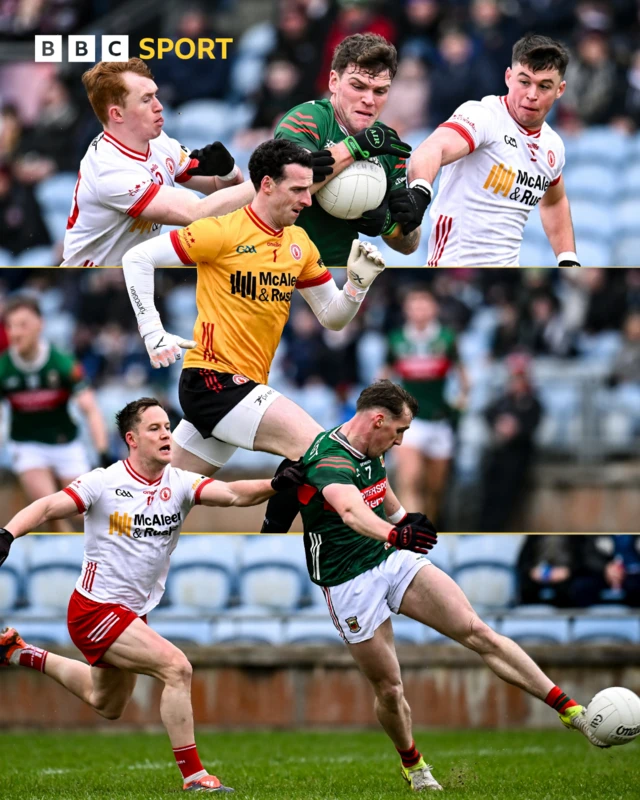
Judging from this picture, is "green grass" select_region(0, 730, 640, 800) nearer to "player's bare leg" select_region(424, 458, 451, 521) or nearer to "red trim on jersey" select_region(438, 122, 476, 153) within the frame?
"player's bare leg" select_region(424, 458, 451, 521)

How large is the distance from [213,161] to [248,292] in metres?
1.37

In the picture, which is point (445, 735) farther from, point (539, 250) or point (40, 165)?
point (40, 165)

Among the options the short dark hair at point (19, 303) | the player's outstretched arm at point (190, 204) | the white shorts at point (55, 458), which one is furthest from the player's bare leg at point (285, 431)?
the short dark hair at point (19, 303)

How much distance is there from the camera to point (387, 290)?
346 inches

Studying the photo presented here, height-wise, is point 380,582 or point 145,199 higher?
point 145,199

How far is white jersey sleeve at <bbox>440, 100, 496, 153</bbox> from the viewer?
7.56m

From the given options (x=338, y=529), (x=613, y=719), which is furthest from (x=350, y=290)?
(x=613, y=719)

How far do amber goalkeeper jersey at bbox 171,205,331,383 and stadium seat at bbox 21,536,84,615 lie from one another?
213 inches

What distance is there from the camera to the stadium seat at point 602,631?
11367mm

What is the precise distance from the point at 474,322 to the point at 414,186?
1758 mm

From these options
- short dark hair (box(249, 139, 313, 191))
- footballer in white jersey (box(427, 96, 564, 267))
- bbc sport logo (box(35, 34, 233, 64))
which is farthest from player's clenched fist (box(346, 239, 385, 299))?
bbc sport logo (box(35, 34, 233, 64))

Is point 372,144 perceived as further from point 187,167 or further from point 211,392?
point 211,392

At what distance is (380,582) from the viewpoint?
21.3 ft

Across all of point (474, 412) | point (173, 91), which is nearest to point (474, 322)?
point (474, 412)
